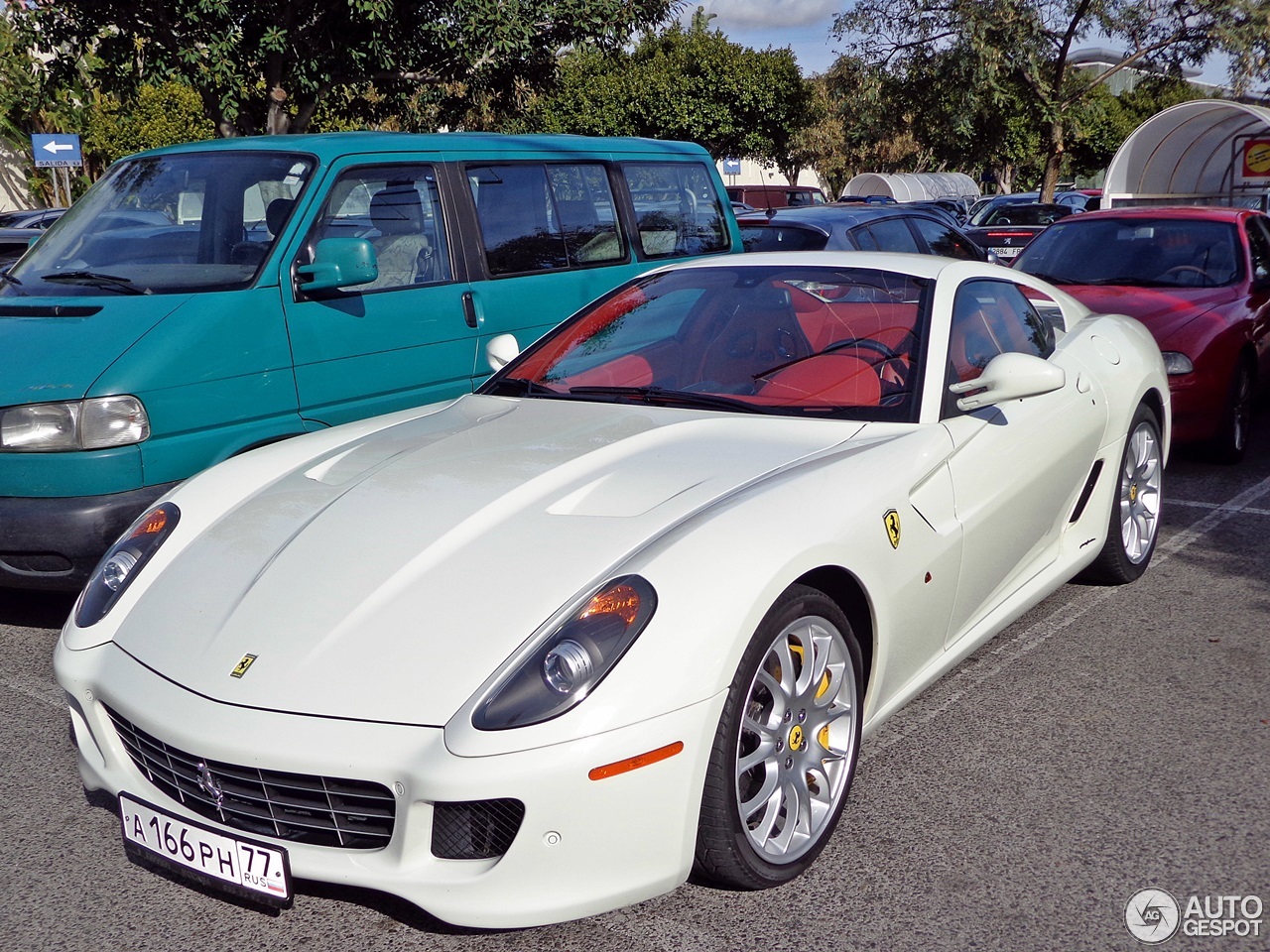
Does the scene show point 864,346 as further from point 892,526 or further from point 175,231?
point 175,231

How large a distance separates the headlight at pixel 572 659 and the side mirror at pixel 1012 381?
147 cm

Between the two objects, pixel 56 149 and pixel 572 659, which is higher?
pixel 56 149

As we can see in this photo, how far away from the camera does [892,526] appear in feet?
10.3

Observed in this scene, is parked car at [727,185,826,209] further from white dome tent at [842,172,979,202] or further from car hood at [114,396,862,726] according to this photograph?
car hood at [114,396,862,726]

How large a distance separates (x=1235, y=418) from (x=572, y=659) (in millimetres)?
5779

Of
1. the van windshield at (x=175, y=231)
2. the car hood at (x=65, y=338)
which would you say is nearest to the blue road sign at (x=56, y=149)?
the van windshield at (x=175, y=231)

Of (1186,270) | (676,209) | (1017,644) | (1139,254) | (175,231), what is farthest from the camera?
(1139,254)

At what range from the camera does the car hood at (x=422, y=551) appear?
100 inches

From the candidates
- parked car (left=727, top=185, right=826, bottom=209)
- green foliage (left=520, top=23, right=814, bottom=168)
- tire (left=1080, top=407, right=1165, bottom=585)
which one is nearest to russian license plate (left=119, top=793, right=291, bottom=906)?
tire (left=1080, top=407, right=1165, bottom=585)

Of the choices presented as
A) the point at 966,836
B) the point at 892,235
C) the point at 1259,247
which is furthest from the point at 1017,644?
the point at 892,235

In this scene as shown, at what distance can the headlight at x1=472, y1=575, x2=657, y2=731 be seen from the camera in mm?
2402

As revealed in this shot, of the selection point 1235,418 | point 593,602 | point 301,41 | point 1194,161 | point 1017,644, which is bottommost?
point 1017,644

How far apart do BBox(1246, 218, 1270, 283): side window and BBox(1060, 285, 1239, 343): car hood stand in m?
0.41

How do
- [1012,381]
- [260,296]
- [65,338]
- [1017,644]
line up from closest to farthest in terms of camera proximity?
[1012,381] < [1017,644] < [65,338] < [260,296]
